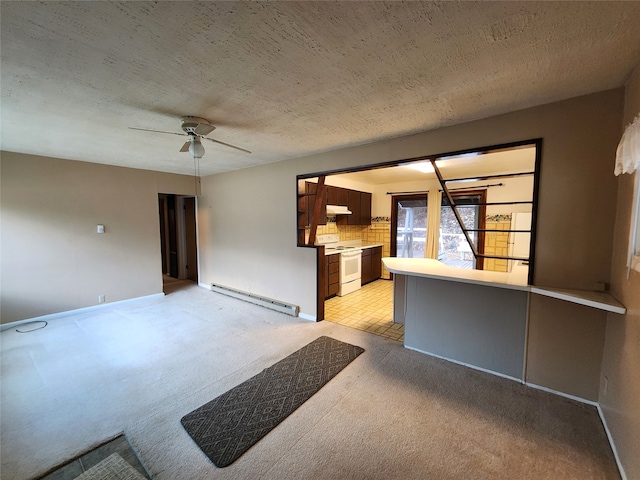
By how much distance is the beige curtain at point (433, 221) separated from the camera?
5.30 meters

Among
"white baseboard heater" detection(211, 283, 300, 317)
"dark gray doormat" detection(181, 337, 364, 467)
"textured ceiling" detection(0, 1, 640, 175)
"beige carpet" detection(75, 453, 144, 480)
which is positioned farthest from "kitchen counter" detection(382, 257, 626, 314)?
"beige carpet" detection(75, 453, 144, 480)

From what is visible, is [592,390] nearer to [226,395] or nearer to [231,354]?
[226,395]

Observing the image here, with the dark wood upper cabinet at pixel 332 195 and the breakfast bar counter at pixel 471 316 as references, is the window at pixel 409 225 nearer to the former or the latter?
the dark wood upper cabinet at pixel 332 195

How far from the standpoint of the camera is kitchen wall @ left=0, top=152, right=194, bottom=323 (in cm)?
347

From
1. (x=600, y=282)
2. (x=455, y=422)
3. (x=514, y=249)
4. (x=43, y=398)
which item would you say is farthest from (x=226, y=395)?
(x=514, y=249)

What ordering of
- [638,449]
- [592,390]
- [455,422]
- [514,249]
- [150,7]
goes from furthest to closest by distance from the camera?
[514,249], [592,390], [455,422], [638,449], [150,7]

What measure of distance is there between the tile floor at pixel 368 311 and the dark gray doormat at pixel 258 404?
771mm

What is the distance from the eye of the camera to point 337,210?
516cm

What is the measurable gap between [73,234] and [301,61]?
180 inches

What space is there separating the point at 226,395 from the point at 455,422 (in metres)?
1.79

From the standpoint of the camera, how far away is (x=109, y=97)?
1917mm

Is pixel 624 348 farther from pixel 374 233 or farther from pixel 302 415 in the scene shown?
pixel 374 233

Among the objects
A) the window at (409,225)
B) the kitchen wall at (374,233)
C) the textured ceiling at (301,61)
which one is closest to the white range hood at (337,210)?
the kitchen wall at (374,233)

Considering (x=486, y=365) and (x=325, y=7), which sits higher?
(x=325, y=7)
